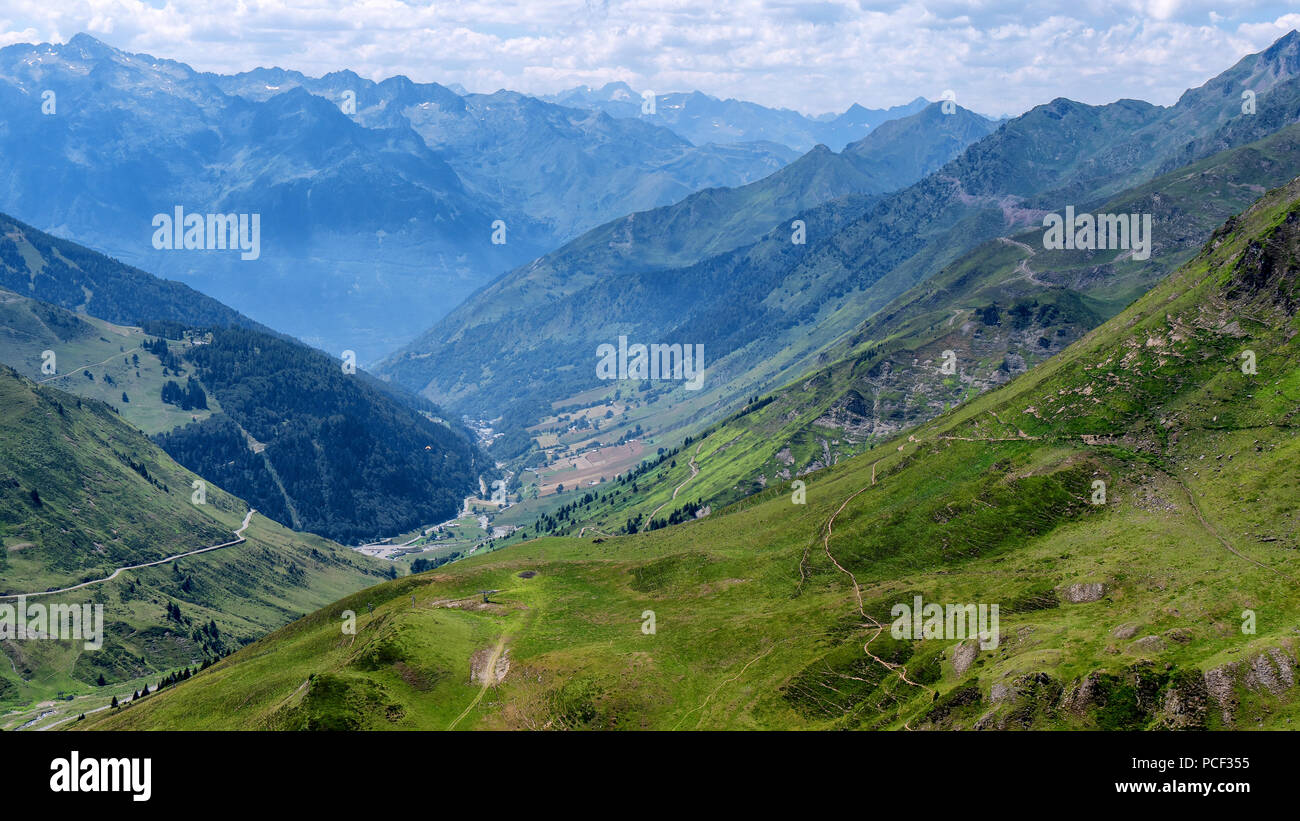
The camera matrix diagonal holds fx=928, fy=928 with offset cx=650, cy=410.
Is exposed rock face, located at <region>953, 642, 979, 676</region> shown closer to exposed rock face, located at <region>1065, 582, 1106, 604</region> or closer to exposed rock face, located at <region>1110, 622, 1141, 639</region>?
exposed rock face, located at <region>1110, 622, 1141, 639</region>

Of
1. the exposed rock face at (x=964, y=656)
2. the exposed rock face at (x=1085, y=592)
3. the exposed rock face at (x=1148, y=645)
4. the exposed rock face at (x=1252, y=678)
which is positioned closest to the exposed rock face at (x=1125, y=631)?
the exposed rock face at (x=1148, y=645)

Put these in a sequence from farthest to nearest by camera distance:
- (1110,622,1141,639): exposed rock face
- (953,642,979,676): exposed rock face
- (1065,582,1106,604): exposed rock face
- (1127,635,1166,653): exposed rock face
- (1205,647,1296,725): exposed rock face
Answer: (1065,582,1106,604): exposed rock face, (953,642,979,676): exposed rock face, (1110,622,1141,639): exposed rock face, (1127,635,1166,653): exposed rock face, (1205,647,1296,725): exposed rock face

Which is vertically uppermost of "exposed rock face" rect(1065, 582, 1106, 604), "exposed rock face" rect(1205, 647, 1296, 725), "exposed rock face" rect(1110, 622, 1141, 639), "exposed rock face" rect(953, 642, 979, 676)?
"exposed rock face" rect(1065, 582, 1106, 604)

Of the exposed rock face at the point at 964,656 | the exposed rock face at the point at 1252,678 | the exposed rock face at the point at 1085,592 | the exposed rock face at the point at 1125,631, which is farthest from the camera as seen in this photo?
the exposed rock face at the point at 1085,592

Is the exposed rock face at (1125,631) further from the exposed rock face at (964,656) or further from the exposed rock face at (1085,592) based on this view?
the exposed rock face at (964,656)

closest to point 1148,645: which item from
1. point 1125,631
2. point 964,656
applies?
point 1125,631

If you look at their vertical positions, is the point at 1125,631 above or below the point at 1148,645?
above

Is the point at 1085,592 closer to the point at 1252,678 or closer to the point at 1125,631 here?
the point at 1125,631

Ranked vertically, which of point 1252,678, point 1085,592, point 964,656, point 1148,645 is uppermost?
point 1085,592

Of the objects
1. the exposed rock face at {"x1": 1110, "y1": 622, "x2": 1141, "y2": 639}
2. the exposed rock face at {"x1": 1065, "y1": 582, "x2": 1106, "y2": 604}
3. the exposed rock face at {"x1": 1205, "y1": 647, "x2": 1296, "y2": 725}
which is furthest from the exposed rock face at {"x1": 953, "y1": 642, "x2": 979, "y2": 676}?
the exposed rock face at {"x1": 1205, "y1": 647, "x2": 1296, "y2": 725}
